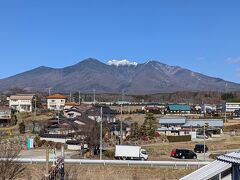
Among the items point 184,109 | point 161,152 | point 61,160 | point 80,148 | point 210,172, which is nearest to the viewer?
point 210,172

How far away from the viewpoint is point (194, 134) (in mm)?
49438

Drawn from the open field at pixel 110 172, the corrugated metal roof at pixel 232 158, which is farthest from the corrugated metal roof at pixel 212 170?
the open field at pixel 110 172

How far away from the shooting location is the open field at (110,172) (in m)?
26.0

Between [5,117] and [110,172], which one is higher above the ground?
[5,117]

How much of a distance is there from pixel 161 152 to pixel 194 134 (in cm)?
1212

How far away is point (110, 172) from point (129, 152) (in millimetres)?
7537

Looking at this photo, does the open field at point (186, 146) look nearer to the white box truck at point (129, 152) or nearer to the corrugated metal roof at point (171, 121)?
the white box truck at point (129, 152)

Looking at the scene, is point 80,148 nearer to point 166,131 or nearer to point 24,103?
point 166,131

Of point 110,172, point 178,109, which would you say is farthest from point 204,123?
point 110,172

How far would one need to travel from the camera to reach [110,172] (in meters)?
26.5

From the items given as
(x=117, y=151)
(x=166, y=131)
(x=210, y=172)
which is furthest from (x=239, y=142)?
(x=210, y=172)

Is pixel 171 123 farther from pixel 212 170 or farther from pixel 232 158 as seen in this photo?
pixel 232 158

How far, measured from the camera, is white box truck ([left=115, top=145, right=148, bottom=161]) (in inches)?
1328

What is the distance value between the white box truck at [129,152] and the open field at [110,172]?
7.06m
